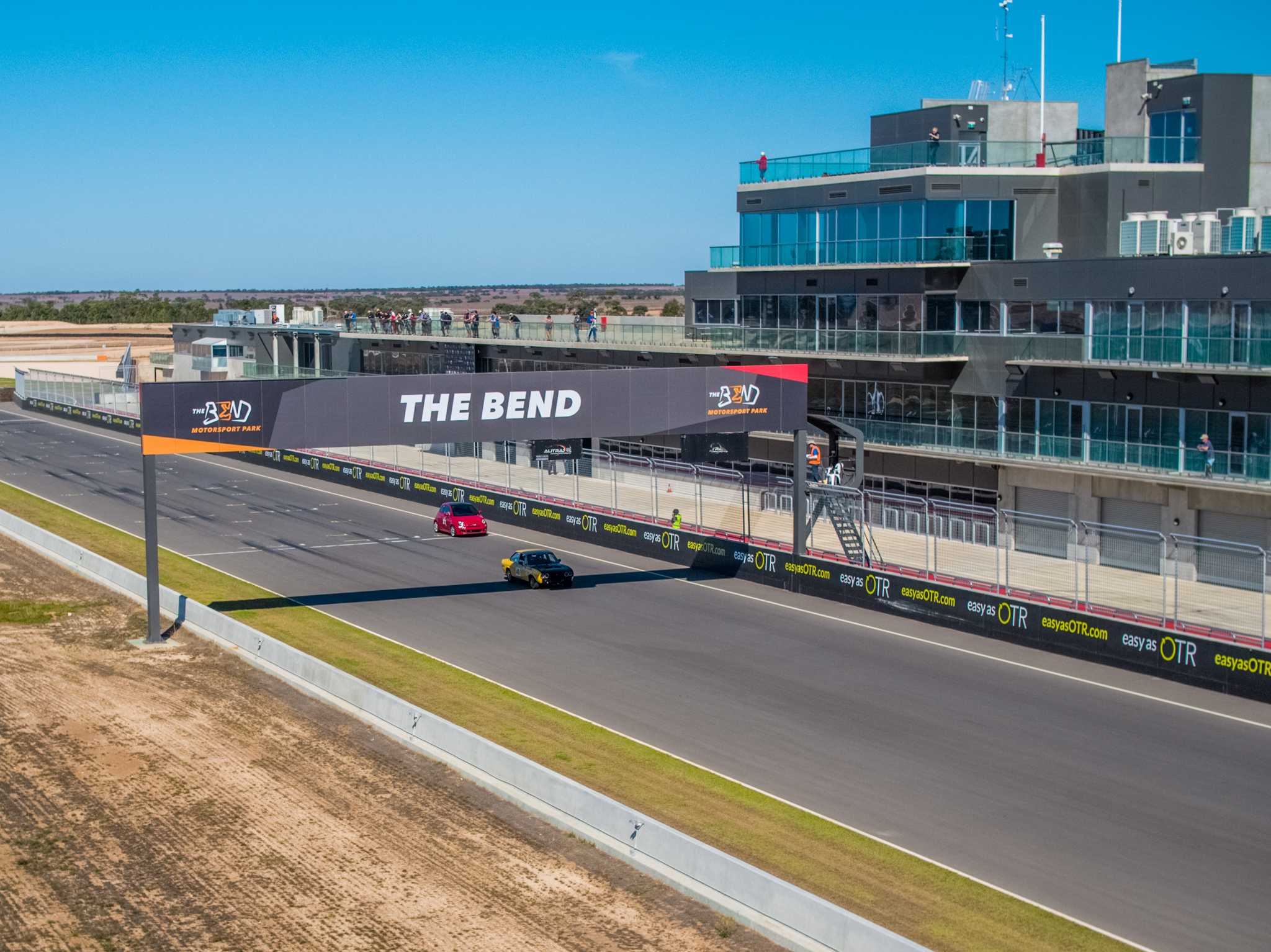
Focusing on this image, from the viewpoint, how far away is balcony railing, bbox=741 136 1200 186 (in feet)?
151

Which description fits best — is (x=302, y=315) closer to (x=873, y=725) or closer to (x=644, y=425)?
(x=644, y=425)

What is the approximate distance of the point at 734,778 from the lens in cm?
2158

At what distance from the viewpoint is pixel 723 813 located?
783 inches

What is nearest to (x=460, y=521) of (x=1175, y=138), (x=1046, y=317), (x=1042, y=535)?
(x=1046, y=317)

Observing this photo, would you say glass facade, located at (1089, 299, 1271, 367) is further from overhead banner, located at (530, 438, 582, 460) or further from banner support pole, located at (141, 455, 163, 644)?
banner support pole, located at (141, 455, 163, 644)

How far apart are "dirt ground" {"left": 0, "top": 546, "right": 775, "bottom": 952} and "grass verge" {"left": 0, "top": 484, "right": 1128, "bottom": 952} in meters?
1.68

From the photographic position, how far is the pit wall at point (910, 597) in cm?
2698

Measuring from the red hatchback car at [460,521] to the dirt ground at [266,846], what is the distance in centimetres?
1988

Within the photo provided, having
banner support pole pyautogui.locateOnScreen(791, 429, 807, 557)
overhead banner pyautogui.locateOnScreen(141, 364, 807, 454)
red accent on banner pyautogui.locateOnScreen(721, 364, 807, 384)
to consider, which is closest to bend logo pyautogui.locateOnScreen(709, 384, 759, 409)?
overhead banner pyautogui.locateOnScreen(141, 364, 807, 454)

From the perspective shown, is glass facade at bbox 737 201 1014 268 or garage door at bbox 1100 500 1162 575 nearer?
garage door at bbox 1100 500 1162 575

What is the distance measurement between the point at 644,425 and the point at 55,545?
19223 millimetres

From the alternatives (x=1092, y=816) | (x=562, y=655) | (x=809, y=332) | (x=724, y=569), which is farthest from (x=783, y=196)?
(x=1092, y=816)

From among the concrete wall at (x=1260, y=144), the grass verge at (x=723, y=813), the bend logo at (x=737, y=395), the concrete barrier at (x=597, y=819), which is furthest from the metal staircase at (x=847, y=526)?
the concrete wall at (x=1260, y=144)

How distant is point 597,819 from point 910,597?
16.8 m
